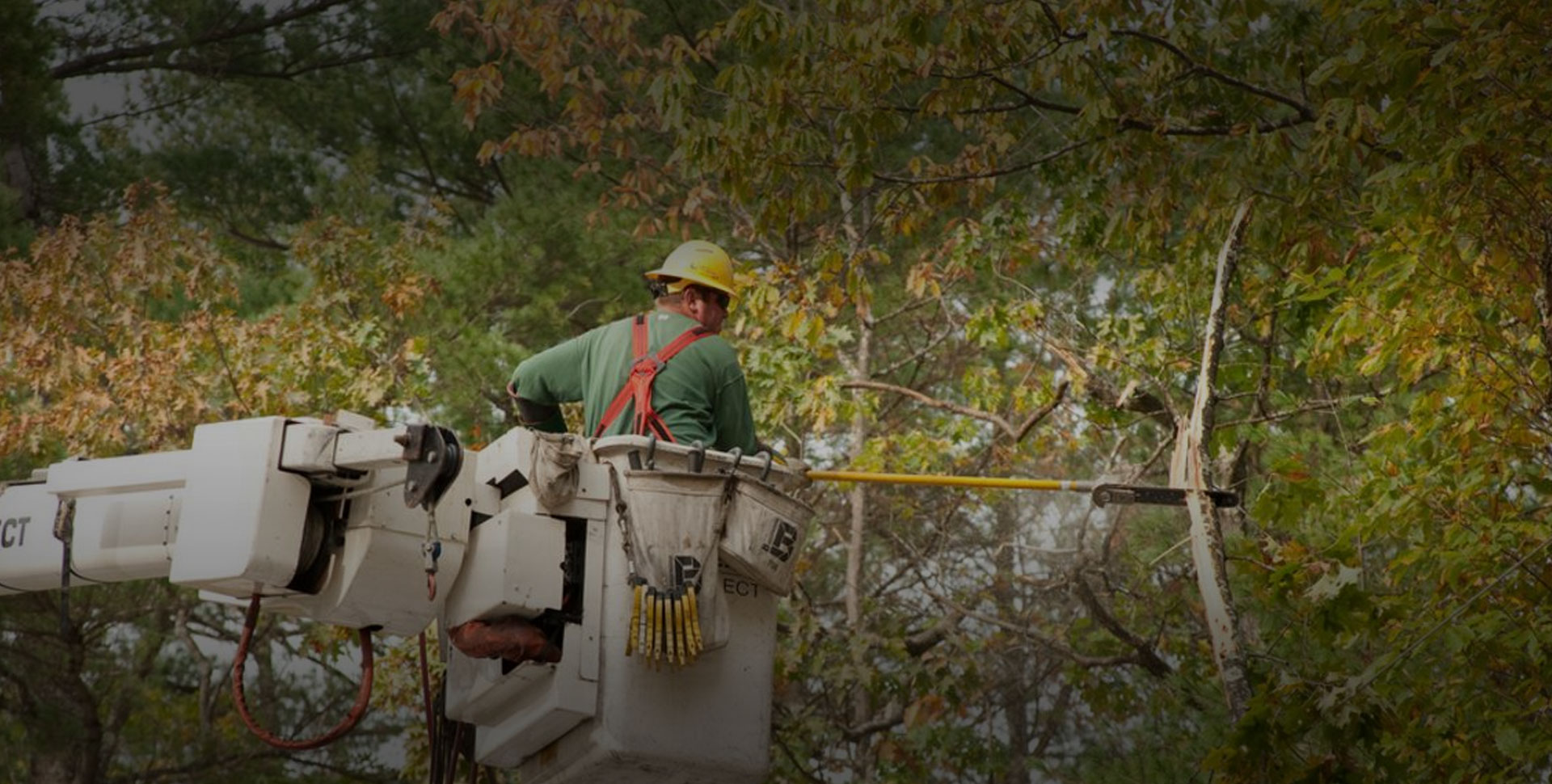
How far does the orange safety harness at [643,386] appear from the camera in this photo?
6430mm

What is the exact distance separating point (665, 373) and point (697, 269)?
1.45 ft

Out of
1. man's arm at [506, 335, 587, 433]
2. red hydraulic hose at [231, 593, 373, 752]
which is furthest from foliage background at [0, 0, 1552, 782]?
red hydraulic hose at [231, 593, 373, 752]

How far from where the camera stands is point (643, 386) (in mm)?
6473

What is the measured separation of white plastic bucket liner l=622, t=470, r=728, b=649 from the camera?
5.92 metres

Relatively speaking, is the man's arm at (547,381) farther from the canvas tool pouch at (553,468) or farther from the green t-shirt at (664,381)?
the canvas tool pouch at (553,468)

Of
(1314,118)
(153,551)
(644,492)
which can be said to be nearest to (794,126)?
(1314,118)

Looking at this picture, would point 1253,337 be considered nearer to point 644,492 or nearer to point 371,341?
point 371,341

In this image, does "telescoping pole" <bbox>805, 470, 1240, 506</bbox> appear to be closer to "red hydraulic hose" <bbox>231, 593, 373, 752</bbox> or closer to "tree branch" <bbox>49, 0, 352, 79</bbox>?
"red hydraulic hose" <bbox>231, 593, 373, 752</bbox>

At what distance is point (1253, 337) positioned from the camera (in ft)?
39.2

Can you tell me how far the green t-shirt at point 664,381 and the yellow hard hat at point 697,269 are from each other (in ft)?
0.41

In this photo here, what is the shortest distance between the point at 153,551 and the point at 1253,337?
7788 millimetres

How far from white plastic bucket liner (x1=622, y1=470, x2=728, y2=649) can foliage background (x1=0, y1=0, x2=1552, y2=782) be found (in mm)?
1806

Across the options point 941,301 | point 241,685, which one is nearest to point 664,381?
point 241,685

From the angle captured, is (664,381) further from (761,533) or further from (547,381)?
(761,533)
